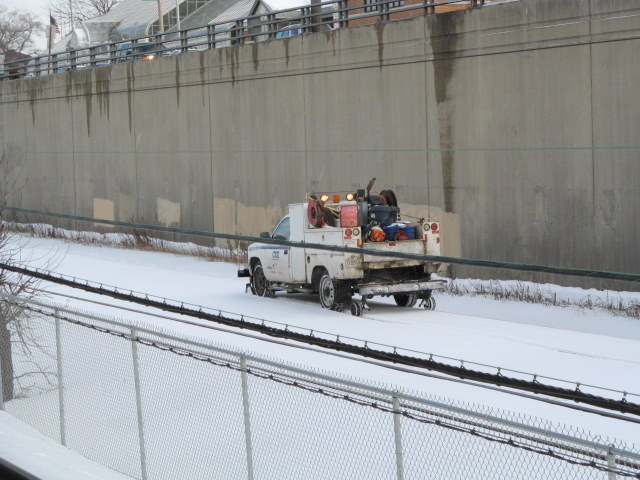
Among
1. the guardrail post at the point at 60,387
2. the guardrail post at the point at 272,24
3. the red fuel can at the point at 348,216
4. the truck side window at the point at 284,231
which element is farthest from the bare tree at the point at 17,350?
the guardrail post at the point at 272,24

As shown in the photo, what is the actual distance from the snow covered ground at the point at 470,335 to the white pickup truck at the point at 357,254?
0.46 meters

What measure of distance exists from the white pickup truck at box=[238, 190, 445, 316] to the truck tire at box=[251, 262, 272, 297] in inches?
45.3

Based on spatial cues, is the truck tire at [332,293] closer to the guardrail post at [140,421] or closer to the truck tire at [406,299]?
the truck tire at [406,299]

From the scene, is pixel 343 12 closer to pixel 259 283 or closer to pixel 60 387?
pixel 259 283

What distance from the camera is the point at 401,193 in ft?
86.2

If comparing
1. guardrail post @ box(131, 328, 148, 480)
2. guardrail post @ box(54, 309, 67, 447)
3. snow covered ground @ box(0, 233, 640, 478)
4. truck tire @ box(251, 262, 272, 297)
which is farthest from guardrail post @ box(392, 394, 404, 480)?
truck tire @ box(251, 262, 272, 297)

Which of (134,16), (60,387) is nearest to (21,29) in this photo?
(134,16)

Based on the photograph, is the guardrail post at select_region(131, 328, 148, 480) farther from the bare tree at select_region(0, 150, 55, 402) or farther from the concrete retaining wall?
the concrete retaining wall

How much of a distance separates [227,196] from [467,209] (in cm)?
1071

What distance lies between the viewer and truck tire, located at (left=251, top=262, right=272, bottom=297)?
77.6 feet

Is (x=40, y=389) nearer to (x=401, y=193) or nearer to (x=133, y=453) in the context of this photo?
(x=133, y=453)

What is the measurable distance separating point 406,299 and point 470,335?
385cm

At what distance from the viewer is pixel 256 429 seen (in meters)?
10.9

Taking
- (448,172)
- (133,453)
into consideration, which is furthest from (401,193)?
(133,453)
